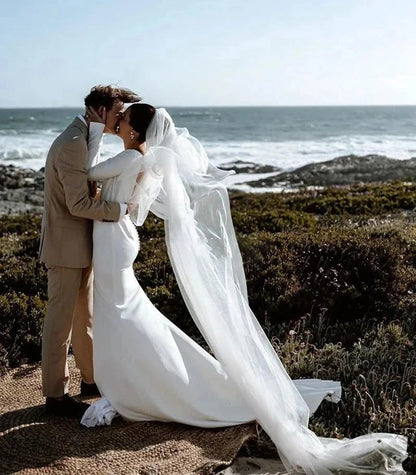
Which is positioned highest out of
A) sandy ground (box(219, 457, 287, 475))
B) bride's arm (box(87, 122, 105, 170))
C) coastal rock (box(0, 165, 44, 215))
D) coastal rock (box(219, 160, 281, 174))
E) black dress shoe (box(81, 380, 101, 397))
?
bride's arm (box(87, 122, 105, 170))

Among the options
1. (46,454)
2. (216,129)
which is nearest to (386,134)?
(216,129)

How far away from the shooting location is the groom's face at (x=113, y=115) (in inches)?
203

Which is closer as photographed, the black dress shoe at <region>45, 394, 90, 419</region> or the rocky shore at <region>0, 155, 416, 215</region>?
the black dress shoe at <region>45, 394, 90, 419</region>

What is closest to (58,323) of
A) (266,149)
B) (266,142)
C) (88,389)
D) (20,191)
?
(88,389)

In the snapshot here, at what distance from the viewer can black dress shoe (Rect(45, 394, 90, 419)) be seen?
5293 mm

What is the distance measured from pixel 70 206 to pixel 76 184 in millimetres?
168

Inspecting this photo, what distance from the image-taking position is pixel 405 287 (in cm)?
775

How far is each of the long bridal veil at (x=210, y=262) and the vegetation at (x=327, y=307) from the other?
384 millimetres

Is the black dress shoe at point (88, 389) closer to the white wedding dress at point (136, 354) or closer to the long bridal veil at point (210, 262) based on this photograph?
the white wedding dress at point (136, 354)

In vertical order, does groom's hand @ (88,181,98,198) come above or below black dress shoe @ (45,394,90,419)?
above

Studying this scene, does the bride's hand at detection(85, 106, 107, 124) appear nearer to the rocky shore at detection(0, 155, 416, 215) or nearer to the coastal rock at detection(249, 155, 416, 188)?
the rocky shore at detection(0, 155, 416, 215)

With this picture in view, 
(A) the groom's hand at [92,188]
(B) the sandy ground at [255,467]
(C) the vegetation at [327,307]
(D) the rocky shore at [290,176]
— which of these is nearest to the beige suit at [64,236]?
(A) the groom's hand at [92,188]

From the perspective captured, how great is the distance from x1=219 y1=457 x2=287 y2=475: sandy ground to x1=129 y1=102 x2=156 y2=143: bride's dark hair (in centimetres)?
247

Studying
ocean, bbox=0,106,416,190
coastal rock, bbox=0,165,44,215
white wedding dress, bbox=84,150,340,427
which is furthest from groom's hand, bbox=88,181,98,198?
ocean, bbox=0,106,416,190
